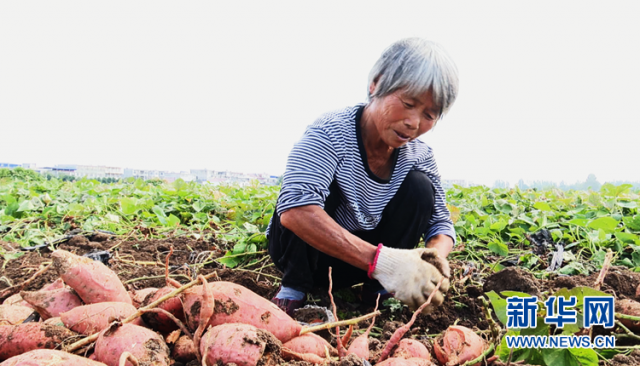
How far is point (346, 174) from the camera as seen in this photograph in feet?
7.05

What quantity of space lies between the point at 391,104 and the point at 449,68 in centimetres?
31

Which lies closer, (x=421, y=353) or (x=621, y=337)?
(x=421, y=353)

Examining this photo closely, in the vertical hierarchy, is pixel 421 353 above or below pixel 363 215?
below

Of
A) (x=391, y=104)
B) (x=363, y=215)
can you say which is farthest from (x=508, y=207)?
(x=391, y=104)

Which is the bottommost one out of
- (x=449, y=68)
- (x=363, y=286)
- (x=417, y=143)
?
(x=363, y=286)

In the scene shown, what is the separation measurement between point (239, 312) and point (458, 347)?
682mm

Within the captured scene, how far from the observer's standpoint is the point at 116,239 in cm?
339

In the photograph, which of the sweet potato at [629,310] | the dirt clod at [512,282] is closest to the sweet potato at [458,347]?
the sweet potato at [629,310]

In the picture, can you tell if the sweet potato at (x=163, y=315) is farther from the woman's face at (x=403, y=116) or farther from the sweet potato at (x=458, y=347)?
the woman's face at (x=403, y=116)

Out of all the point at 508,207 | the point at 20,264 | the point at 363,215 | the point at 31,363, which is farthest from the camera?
the point at 508,207

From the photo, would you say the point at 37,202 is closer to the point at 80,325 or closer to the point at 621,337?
the point at 80,325

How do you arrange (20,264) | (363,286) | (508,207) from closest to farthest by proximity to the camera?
1. (363,286)
2. (20,264)
3. (508,207)

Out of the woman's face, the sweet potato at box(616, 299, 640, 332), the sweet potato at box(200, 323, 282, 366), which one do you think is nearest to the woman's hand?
the woman's face

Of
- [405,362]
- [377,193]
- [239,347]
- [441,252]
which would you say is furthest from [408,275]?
[239,347]
